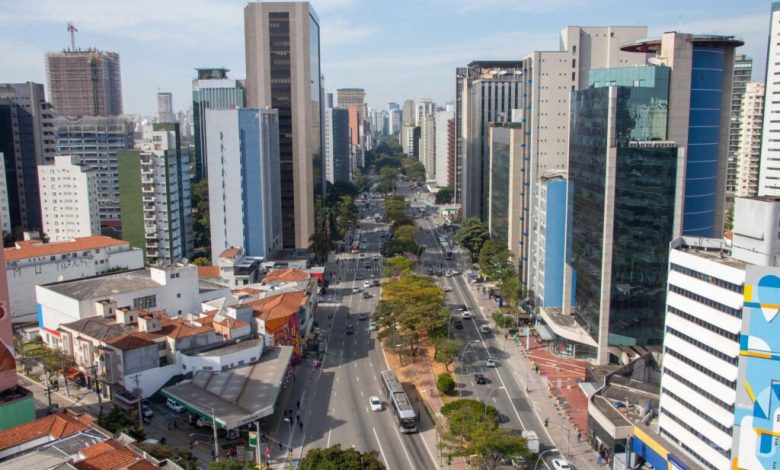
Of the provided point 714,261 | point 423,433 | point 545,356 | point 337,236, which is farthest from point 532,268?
point 337,236

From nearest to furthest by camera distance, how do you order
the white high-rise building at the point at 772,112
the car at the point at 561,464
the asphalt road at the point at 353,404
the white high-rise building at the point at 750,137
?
the car at the point at 561,464, the asphalt road at the point at 353,404, the white high-rise building at the point at 772,112, the white high-rise building at the point at 750,137

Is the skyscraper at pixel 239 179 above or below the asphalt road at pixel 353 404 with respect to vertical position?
above

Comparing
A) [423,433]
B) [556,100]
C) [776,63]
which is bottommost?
[423,433]

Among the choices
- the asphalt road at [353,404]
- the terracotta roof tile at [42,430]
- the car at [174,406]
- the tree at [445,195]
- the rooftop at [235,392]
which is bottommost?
the asphalt road at [353,404]

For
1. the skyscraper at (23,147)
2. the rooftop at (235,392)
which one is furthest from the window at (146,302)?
the skyscraper at (23,147)

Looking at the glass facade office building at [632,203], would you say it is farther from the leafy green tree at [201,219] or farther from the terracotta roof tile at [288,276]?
the leafy green tree at [201,219]

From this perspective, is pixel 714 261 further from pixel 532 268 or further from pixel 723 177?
pixel 532 268
